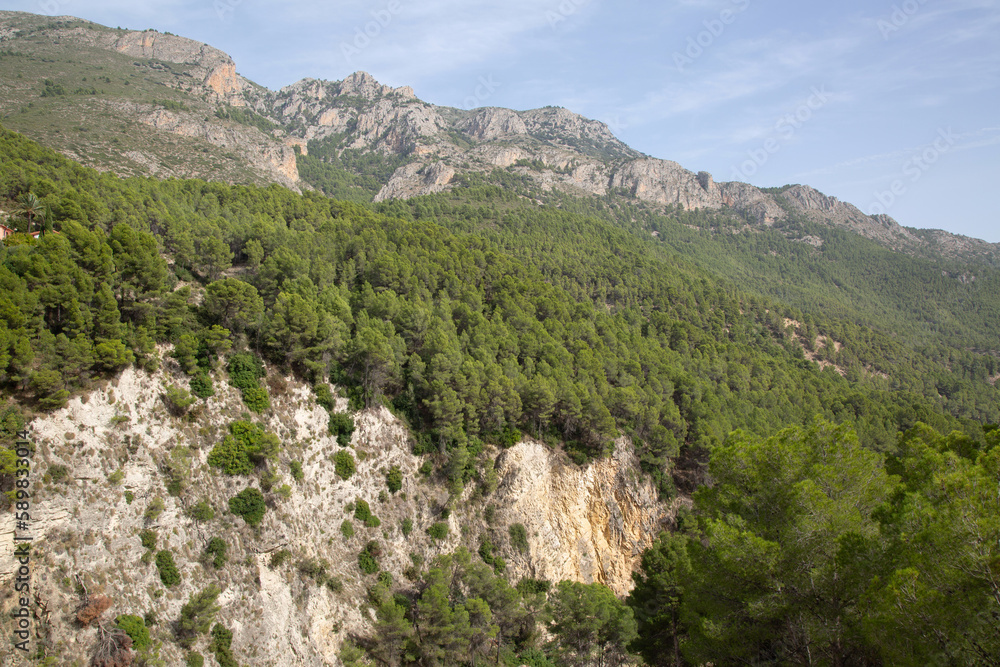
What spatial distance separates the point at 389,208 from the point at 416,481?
Answer: 83778 mm

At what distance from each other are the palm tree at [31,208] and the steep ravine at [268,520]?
18.1m

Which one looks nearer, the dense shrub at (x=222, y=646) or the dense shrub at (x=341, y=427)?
the dense shrub at (x=222, y=646)

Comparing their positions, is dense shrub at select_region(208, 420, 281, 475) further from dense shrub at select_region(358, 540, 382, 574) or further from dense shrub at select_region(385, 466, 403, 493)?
dense shrub at select_region(358, 540, 382, 574)

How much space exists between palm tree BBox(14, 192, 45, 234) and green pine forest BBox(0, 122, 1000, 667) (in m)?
0.24

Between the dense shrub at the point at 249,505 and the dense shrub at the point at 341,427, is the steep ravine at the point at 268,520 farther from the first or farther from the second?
the dense shrub at the point at 341,427

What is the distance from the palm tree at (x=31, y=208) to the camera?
38594 mm

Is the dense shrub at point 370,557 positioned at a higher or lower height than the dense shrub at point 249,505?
lower

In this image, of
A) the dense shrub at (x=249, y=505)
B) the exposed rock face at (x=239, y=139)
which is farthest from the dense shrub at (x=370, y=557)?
the exposed rock face at (x=239, y=139)

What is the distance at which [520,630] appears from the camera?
128 ft

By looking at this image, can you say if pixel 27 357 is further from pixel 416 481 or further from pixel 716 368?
pixel 716 368

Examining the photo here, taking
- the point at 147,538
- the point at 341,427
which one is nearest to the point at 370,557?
the point at 341,427

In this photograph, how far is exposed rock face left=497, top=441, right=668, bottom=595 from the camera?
1732 inches

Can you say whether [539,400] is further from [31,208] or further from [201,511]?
[31,208]

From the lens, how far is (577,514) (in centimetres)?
4628
